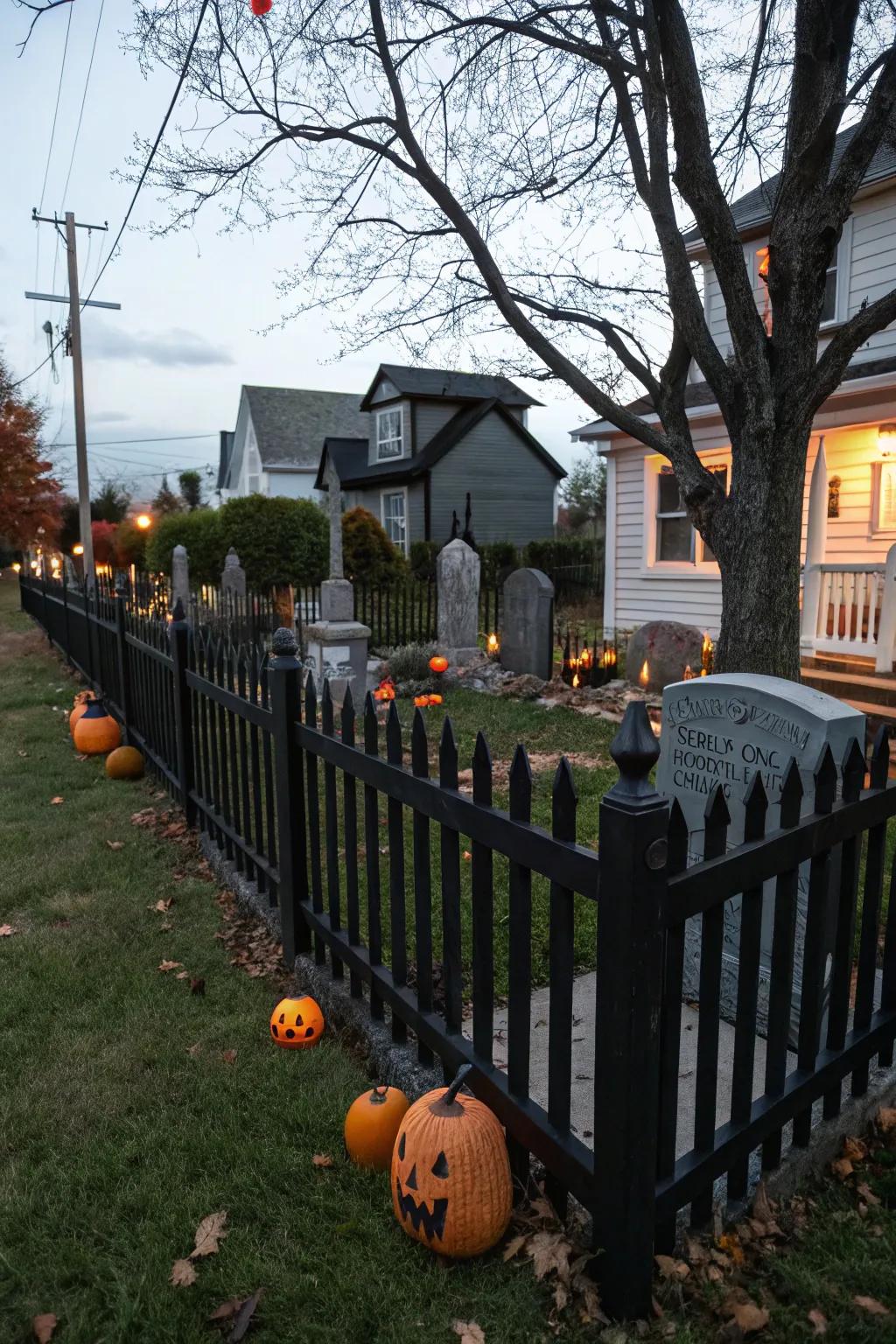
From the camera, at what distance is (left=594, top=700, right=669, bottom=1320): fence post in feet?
5.33

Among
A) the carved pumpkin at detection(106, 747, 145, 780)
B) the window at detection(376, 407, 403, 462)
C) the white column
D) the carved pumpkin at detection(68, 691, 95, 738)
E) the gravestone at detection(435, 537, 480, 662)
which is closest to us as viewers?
the carved pumpkin at detection(106, 747, 145, 780)

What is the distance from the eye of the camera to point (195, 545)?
61.3 feet

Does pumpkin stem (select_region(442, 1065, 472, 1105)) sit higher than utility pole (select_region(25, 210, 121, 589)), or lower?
lower

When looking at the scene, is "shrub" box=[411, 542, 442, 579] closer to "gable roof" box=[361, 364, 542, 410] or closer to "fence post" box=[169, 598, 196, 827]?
"gable roof" box=[361, 364, 542, 410]

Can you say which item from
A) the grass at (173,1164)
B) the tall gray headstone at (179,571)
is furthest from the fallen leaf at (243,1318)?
the tall gray headstone at (179,571)

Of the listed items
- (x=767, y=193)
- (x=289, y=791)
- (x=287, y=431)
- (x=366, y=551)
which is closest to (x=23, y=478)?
(x=287, y=431)

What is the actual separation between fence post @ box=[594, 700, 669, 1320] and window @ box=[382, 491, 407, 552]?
25399mm

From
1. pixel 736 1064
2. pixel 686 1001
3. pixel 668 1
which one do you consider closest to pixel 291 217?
pixel 668 1

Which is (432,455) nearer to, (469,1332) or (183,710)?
(183,710)

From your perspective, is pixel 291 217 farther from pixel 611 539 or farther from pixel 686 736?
pixel 611 539

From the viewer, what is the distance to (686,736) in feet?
9.79

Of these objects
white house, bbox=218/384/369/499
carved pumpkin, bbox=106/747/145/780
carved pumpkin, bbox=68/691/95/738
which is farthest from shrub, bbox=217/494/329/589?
white house, bbox=218/384/369/499

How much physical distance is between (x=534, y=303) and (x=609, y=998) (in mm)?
6137

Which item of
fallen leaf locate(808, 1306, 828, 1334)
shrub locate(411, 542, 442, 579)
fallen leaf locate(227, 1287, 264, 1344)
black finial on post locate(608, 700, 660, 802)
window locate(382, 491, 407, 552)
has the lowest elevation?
fallen leaf locate(227, 1287, 264, 1344)
